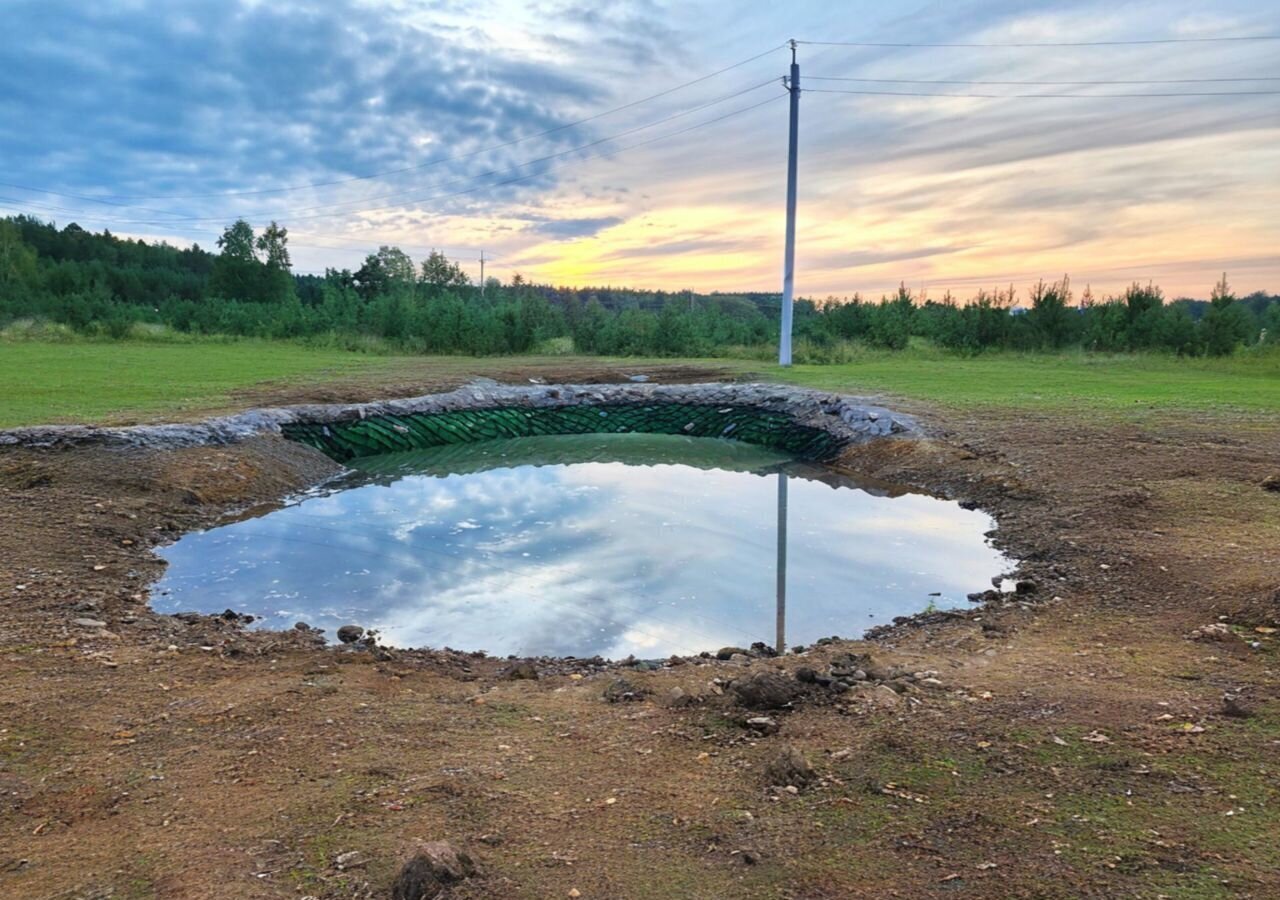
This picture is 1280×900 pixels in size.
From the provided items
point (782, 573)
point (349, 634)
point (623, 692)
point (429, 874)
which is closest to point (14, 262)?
point (349, 634)

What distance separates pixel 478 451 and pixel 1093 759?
1071 centimetres

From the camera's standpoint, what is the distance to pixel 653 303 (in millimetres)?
55625

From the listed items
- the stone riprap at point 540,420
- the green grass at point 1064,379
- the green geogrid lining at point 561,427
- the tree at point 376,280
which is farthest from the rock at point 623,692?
the tree at point 376,280

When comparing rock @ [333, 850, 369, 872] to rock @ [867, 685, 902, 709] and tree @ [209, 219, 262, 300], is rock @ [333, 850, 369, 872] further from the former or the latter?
tree @ [209, 219, 262, 300]

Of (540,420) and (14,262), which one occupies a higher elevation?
(14,262)

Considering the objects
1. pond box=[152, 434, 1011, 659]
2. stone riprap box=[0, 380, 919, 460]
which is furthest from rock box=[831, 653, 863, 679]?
stone riprap box=[0, 380, 919, 460]

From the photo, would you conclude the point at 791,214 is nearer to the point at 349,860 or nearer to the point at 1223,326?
the point at 1223,326

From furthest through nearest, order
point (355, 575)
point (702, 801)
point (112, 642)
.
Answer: point (355, 575) < point (112, 642) < point (702, 801)

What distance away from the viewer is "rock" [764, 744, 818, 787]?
2.78m

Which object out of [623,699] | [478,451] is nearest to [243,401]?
[478,451]

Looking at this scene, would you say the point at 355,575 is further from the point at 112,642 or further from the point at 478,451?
the point at 478,451

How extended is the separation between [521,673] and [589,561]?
261 centimetres

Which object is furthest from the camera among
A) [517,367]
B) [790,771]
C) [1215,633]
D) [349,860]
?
[517,367]

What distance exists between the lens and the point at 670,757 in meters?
3.07
